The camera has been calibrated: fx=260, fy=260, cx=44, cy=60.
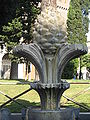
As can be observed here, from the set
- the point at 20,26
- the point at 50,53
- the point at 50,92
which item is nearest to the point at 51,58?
the point at 50,53

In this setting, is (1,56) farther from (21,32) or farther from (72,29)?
(21,32)

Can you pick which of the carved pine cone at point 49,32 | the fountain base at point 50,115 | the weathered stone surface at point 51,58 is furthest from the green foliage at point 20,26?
the fountain base at point 50,115

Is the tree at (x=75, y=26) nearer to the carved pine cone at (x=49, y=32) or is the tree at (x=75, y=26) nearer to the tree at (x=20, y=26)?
the tree at (x=20, y=26)

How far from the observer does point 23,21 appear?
20.3 m

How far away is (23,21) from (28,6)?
1556 mm

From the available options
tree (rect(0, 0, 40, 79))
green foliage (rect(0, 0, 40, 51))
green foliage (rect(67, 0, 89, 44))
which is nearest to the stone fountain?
tree (rect(0, 0, 40, 79))

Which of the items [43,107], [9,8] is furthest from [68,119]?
[9,8]

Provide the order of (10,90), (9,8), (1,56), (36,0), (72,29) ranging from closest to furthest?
(9,8) → (10,90) → (36,0) → (72,29) → (1,56)

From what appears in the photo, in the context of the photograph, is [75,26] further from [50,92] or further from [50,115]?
[50,115]

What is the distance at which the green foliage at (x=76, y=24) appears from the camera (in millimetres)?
34188

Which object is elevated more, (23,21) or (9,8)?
(23,21)

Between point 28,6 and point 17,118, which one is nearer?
point 17,118

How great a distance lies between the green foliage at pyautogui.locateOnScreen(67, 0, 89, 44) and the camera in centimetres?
3419

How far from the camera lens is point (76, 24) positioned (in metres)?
35.1
